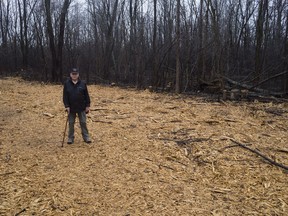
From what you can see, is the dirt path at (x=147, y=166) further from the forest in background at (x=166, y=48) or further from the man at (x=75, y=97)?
the forest in background at (x=166, y=48)

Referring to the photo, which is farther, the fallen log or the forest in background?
the forest in background

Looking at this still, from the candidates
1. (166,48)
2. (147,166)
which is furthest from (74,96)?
(166,48)

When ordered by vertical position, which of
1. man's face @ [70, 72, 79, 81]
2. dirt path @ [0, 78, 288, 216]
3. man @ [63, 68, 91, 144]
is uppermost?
man's face @ [70, 72, 79, 81]

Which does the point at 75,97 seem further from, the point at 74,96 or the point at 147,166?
the point at 147,166

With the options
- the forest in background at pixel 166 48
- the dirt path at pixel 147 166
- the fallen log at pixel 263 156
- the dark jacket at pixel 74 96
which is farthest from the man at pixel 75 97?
the forest in background at pixel 166 48

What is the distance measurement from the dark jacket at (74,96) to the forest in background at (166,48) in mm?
8908

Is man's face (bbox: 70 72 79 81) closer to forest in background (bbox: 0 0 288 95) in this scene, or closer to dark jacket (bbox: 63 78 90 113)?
dark jacket (bbox: 63 78 90 113)

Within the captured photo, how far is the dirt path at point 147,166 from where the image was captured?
12.8 feet

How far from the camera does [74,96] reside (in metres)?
6.16

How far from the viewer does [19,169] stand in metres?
5.03

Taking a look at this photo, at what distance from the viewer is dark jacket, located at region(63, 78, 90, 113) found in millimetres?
6164

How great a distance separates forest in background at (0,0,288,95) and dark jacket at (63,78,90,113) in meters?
8.91

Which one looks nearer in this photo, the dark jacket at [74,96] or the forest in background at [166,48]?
the dark jacket at [74,96]

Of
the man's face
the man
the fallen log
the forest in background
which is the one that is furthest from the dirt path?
the forest in background
